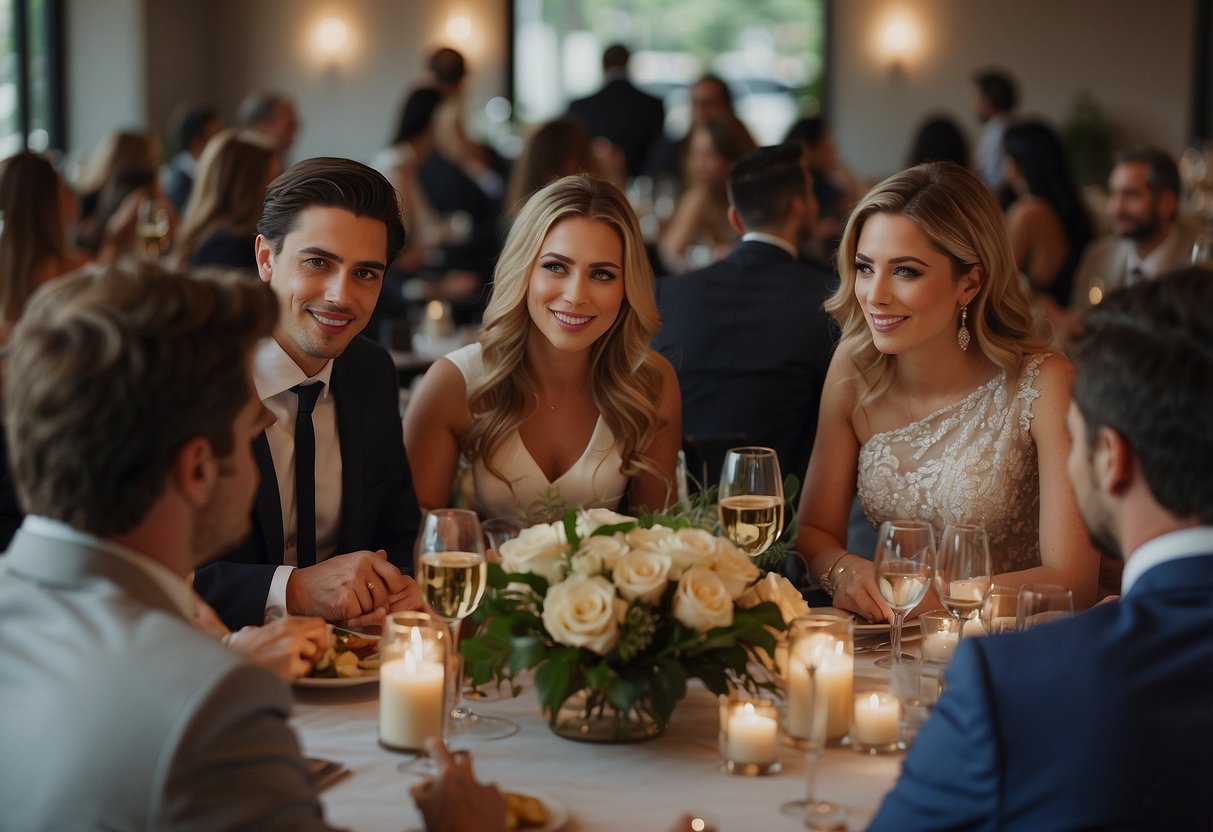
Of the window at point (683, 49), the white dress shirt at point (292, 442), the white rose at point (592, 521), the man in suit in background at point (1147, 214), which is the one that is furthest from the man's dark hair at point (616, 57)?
the white rose at point (592, 521)

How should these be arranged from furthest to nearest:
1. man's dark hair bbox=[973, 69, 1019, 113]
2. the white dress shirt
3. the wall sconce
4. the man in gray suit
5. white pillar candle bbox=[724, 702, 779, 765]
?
the wall sconce < man's dark hair bbox=[973, 69, 1019, 113] < the white dress shirt < white pillar candle bbox=[724, 702, 779, 765] < the man in gray suit

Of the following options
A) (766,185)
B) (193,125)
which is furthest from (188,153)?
(766,185)

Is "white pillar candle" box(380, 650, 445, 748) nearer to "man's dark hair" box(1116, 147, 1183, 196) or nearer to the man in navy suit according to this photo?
the man in navy suit

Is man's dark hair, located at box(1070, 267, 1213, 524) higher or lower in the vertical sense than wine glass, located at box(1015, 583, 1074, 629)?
higher

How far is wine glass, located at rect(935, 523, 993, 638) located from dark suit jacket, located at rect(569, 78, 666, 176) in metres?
8.01

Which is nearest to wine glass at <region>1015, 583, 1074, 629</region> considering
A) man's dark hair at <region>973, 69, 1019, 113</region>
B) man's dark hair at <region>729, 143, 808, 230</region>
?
man's dark hair at <region>729, 143, 808, 230</region>

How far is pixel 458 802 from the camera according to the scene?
149 cm

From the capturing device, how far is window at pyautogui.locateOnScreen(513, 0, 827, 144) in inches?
481

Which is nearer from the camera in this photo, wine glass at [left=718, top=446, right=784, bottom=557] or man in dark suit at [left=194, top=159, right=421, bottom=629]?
wine glass at [left=718, top=446, right=784, bottom=557]

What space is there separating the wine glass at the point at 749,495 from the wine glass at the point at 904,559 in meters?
0.25

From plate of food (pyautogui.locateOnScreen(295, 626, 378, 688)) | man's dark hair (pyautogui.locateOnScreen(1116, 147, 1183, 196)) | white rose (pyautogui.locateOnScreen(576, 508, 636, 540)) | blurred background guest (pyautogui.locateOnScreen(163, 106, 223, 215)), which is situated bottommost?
plate of food (pyautogui.locateOnScreen(295, 626, 378, 688))

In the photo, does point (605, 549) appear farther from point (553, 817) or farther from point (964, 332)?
point (964, 332)

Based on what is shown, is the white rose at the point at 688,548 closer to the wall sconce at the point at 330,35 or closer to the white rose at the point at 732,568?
the white rose at the point at 732,568

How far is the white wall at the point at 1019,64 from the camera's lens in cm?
1134
